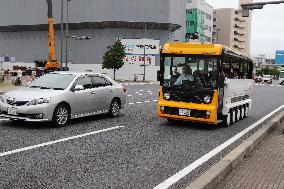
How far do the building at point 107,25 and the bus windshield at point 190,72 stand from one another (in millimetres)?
51344

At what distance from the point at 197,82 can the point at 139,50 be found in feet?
175

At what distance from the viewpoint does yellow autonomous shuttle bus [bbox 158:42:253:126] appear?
415 inches

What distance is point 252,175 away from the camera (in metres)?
5.81

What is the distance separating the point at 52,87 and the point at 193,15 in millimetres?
81462

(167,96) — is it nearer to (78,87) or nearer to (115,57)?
(78,87)

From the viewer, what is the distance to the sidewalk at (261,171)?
17.5 feet

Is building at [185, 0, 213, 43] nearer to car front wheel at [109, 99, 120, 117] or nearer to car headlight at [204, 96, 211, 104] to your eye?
car front wheel at [109, 99, 120, 117]

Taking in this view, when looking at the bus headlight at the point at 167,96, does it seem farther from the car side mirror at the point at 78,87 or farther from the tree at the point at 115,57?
the tree at the point at 115,57

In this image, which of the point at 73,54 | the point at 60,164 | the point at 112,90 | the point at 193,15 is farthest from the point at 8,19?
the point at 60,164

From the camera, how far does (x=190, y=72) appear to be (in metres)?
10.8

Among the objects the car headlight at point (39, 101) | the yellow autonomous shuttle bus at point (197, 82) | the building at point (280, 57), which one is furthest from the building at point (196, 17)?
the car headlight at point (39, 101)

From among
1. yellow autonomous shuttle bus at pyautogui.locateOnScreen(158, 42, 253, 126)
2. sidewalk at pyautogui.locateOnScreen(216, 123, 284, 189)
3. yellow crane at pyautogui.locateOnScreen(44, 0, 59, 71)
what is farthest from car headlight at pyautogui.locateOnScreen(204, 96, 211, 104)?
yellow crane at pyautogui.locateOnScreen(44, 0, 59, 71)

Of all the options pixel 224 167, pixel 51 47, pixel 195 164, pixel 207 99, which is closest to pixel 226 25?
pixel 51 47

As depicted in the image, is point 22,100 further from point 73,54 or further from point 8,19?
point 8,19
